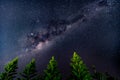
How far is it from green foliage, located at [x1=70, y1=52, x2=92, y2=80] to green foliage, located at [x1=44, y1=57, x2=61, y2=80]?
8.89ft

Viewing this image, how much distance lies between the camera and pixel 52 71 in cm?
3009

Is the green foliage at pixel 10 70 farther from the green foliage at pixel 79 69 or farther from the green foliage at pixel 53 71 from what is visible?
the green foliage at pixel 79 69

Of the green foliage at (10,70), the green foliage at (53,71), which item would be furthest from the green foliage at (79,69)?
the green foliage at (10,70)

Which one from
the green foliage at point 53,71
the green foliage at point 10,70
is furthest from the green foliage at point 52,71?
the green foliage at point 10,70

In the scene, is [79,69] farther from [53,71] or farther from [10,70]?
[10,70]

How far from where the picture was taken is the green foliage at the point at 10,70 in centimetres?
2977

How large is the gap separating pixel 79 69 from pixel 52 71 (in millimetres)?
4508

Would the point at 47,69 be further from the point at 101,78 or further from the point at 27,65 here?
the point at 101,78

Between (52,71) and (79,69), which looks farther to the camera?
(52,71)

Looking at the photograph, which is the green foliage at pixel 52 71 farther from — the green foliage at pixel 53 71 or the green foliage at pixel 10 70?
the green foliage at pixel 10 70

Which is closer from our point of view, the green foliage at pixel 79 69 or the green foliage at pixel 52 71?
the green foliage at pixel 79 69

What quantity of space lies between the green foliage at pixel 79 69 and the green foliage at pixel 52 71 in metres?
2.71

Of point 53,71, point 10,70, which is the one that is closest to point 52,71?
point 53,71

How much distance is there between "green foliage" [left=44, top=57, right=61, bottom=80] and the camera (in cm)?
2916
